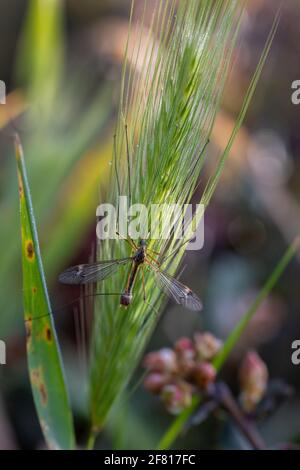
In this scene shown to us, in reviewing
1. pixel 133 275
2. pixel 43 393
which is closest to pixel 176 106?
pixel 133 275

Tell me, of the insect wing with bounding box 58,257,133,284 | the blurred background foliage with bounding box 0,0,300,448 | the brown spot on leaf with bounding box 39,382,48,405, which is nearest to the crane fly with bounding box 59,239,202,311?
the insect wing with bounding box 58,257,133,284

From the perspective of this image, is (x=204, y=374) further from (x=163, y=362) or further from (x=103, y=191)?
(x=103, y=191)

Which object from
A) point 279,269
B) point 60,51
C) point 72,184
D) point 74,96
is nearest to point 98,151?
point 72,184

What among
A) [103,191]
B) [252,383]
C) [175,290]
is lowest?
[252,383]

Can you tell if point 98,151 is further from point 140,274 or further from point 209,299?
point 140,274

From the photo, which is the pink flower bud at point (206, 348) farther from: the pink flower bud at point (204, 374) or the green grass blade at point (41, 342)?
the green grass blade at point (41, 342)

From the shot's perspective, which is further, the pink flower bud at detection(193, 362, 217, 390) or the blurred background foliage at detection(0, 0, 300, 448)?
the blurred background foliage at detection(0, 0, 300, 448)

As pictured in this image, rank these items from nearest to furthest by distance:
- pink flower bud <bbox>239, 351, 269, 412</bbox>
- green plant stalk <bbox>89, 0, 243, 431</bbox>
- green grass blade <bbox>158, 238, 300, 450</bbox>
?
green plant stalk <bbox>89, 0, 243, 431</bbox> → green grass blade <bbox>158, 238, 300, 450</bbox> → pink flower bud <bbox>239, 351, 269, 412</bbox>

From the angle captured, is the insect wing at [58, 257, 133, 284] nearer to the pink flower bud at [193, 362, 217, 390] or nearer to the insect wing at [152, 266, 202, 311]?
the insect wing at [152, 266, 202, 311]
